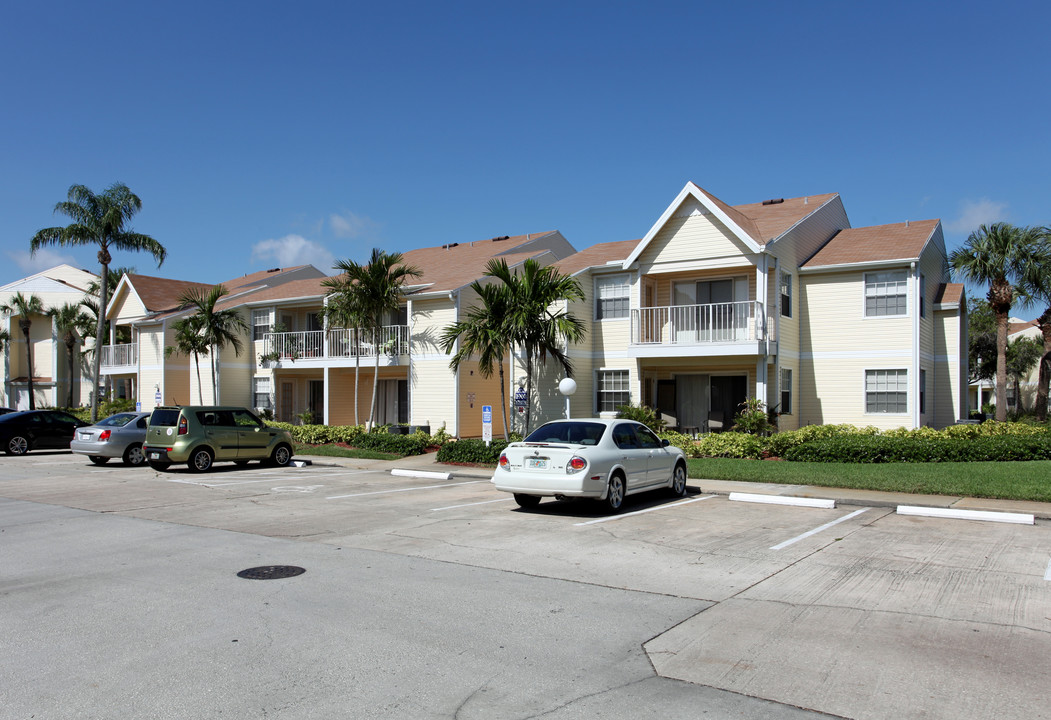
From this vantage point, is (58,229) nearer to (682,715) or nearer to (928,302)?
(928,302)

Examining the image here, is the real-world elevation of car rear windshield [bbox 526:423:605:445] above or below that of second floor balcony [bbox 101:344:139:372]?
below

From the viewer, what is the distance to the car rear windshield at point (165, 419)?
1881 cm

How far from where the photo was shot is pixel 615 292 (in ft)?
83.6

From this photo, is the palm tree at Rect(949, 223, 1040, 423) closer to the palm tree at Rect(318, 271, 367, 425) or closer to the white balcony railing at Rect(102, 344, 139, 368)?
the palm tree at Rect(318, 271, 367, 425)

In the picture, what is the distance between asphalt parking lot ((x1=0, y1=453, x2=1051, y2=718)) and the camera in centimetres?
493

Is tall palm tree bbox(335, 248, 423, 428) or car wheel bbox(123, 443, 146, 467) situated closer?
car wheel bbox(123, 443, 146, 467)

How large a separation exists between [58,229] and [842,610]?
3756cm

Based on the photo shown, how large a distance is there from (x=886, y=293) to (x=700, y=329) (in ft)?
17.9

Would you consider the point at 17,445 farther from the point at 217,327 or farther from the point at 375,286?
the point at 375,286

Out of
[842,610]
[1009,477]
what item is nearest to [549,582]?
[842,610]

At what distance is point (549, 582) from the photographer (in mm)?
7824

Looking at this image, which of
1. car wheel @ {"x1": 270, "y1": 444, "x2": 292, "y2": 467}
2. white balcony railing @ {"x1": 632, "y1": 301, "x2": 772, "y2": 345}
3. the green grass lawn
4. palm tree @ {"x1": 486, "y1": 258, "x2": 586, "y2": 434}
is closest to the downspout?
white balcony railing @ {"x1": 632, "y1": 301, "x2": 772, "y2": 345}

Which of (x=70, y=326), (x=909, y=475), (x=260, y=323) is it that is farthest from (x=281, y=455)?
(x=70, y=326)

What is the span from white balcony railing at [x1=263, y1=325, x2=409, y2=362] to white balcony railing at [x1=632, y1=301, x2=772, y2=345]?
8421mm
